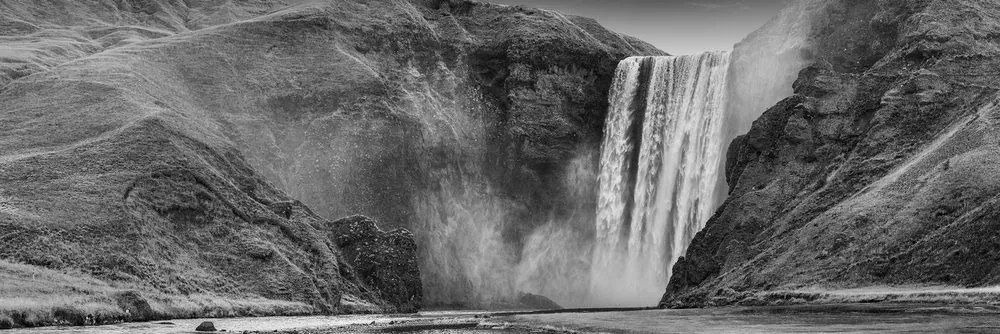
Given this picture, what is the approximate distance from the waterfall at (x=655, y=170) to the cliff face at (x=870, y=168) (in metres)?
11.0

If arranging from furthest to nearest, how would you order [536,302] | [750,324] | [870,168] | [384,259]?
[536,302], [384,259], [870,168], [750,324]

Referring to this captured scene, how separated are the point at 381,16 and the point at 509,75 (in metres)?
22.5

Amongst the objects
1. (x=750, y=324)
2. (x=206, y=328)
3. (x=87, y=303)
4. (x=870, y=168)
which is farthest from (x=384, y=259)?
(x=750, y=324)

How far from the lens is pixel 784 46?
97.0m

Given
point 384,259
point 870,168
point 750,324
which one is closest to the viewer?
point 750,324

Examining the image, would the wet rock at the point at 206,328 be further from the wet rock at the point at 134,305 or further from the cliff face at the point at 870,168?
the cliff face at the point at 870,168

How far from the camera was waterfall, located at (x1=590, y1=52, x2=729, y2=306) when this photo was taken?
103 m

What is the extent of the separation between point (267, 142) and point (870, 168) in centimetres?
6791

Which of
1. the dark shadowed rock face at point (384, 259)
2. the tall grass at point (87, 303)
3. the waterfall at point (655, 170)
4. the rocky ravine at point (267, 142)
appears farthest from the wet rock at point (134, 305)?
the waterfall at point (655, 170)

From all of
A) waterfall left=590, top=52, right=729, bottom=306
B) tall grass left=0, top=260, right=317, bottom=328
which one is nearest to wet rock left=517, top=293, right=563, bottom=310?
waterfall left=590, top=52, right=729, bottom=306

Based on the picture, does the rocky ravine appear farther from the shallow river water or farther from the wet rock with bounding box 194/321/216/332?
the shallow river water

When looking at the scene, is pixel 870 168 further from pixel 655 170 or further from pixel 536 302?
pixel 536 302

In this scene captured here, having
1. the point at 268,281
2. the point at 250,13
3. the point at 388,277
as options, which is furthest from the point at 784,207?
the point at 250,13

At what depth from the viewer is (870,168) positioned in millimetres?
75438
